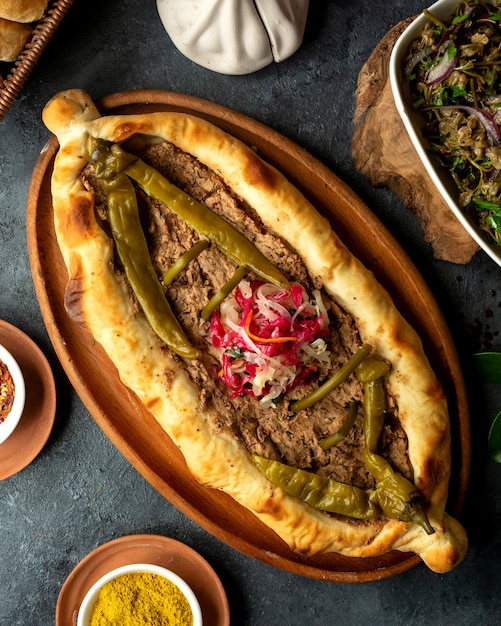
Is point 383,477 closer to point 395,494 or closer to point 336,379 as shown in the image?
point 395,494

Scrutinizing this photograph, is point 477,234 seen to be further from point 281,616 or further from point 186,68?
point 281,616

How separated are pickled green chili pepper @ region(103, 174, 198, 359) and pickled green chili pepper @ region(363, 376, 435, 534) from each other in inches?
48.6

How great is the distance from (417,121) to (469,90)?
0.37 meters

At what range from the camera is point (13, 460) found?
16.6 feet

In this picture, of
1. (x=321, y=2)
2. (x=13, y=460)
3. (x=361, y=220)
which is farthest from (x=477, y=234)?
(x=13, y=460)

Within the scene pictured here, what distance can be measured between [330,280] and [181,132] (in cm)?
142

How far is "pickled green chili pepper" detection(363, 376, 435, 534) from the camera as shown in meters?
4.21

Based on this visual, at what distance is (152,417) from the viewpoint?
4.82 metres

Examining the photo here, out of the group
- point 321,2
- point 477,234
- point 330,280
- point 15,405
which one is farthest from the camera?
point 321,2

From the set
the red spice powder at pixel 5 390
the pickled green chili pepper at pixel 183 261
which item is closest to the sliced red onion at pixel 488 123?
the pickled green chili pepper at pixel 183 261

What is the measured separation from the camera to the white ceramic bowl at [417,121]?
4.05m

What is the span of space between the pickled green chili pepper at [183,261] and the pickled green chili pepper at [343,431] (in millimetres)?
1465

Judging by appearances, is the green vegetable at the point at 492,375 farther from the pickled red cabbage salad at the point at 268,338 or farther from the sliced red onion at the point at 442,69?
the sliced red onion at the point at 442,69

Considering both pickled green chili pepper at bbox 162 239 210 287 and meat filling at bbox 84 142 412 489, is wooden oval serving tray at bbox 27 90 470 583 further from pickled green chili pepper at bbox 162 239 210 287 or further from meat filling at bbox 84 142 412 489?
pickled green chili pepper at bbox 162 239 210 287
